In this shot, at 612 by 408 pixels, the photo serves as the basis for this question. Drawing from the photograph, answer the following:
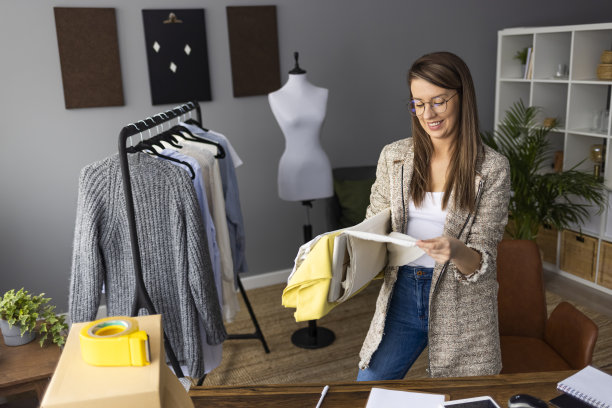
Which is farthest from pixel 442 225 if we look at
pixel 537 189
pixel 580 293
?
pixel 580 293

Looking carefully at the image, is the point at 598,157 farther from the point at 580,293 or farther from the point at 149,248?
→ the point at 149,248

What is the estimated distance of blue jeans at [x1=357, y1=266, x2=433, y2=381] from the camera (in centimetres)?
179

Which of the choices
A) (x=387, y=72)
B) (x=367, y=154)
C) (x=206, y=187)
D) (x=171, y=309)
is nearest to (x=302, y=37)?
(x=387, y=72)

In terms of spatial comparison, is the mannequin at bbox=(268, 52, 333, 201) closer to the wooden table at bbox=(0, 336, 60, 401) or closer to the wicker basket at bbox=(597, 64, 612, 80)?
the wooden table at bbox=(0, 336, 60, 401)

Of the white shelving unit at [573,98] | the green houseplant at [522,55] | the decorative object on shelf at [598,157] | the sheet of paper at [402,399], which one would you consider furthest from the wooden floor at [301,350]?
the green houseplant at [522,55]

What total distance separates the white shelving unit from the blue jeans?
2755mm

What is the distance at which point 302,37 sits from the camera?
4055 mm

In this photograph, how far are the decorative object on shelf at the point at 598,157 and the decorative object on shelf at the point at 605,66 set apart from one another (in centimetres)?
51

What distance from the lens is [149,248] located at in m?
2.07

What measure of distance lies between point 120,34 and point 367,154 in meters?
2.05

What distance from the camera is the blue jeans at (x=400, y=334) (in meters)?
1.79

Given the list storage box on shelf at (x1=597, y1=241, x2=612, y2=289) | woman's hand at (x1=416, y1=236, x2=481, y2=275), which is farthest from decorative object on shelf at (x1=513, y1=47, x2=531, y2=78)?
woman's hand at (x1=416, y1=236, x2=481, y2=275)

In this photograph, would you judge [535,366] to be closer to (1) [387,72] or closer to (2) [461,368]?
(2) [461,368]

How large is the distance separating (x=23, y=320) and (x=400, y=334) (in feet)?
4.67
